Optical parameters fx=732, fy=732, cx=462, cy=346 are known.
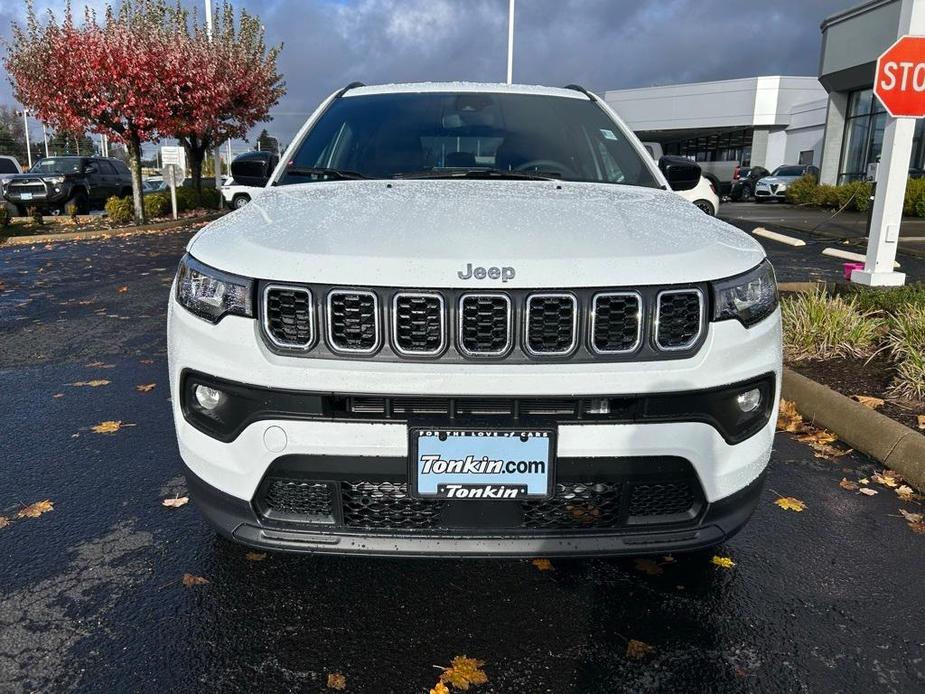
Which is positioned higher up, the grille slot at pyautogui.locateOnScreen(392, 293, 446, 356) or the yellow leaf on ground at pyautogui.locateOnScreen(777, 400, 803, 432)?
the grille slot at pyautogui.locateOnScreen(392, 293, 446, 356)

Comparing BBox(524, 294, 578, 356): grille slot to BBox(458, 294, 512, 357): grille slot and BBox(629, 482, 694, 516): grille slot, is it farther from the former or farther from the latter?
BBox(629, 482, 694, 516): grille slot

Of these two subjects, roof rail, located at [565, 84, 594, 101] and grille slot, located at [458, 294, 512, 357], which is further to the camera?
roof rail, located at [565, 84, 594, 101]

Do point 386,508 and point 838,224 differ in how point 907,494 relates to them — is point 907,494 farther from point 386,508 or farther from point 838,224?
point 838,224

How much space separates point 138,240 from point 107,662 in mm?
14675

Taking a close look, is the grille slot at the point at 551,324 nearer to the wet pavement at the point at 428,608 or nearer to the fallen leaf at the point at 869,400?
the wet pavement at the point at 428,608

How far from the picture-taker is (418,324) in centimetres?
203

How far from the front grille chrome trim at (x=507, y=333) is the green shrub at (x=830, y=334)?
3737 millimetres

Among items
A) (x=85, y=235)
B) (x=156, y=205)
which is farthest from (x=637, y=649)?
(x=156, y=205)

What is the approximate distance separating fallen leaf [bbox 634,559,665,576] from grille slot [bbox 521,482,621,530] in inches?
28.2

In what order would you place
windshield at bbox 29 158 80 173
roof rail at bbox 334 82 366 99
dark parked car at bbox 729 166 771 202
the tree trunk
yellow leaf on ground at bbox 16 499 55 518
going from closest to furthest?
yellow leaf on ground at bbox 16 499 55 518, roof rail at bbox 334 82 366 99, the tree trunk, windshield at bbox 29 158 80 173, dark parked car at bbox 729 166 771 202

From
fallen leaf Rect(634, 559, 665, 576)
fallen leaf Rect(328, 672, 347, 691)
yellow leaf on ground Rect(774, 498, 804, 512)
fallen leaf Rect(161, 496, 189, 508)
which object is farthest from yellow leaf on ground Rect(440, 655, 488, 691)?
yellow leaf on ground Rect(774, 498, 804, 512)

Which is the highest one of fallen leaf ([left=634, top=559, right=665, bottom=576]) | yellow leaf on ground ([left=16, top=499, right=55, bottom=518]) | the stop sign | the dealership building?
the dealership building

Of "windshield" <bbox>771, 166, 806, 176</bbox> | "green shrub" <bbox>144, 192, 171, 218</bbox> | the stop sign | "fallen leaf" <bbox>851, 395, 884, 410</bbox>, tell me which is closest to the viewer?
"fallen leaf" <bbox>851, 395, 884, 410</bbox>

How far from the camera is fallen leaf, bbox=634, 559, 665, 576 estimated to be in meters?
2.72
